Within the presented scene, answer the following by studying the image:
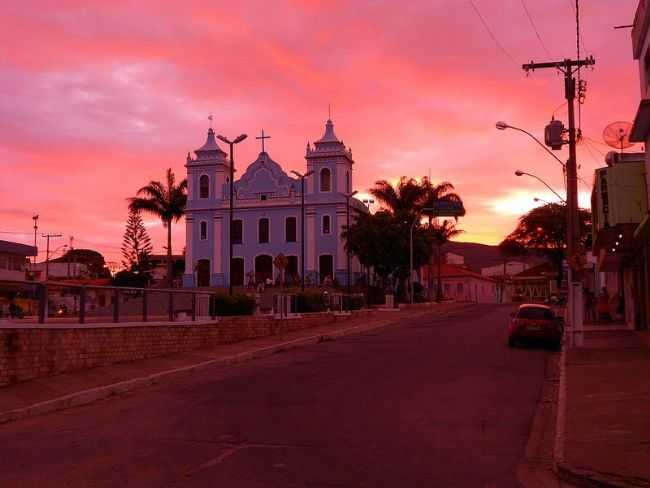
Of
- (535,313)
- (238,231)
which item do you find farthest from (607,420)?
(238,231)

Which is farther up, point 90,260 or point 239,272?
point 90,260

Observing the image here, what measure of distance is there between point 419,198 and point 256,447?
6127cm

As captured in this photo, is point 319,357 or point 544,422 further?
point 319,357

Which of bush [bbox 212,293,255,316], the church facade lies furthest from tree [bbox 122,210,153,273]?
bush [bbox 212,293,255,316]

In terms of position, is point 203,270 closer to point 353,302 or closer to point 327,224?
point 327,224

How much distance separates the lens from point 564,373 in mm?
17219

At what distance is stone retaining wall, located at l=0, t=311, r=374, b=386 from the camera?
1495cm

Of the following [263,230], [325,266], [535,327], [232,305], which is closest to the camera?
[535,327]

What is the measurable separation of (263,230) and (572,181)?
47.6m

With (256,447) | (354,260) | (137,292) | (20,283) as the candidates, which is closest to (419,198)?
(354,260)

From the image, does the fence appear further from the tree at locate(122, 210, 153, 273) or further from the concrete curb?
the tree at locate(122, 210, 153, 273)

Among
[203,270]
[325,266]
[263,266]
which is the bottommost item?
[203,270]

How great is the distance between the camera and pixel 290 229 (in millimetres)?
70625

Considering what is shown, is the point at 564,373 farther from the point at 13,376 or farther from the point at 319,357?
the point at 13,376
